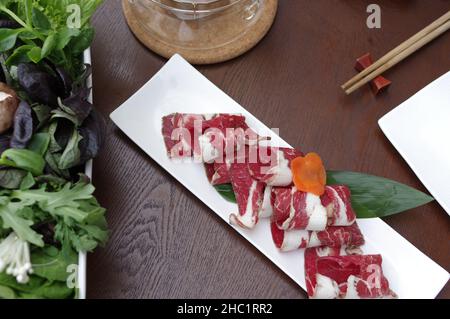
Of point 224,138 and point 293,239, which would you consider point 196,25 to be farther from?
point 293,239

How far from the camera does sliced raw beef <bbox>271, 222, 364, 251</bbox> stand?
1181 mm

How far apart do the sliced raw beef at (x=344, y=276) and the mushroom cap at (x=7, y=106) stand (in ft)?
2.25

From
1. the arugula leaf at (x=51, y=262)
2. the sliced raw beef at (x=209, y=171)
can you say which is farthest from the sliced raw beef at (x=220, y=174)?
the arugula leaf at (x=51, y=262)

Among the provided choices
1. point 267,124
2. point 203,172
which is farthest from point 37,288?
point 267,124

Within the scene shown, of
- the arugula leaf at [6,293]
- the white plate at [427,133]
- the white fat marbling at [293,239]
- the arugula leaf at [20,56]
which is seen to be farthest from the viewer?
the white plate at [427,133]

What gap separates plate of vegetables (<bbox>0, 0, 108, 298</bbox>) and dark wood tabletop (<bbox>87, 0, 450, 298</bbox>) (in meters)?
0.16

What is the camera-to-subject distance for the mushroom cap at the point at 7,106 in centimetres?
105

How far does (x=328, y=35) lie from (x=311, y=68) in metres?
0.11

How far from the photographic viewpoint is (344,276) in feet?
3.89

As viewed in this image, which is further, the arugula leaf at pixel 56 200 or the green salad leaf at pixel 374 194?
the green salad leaf at pixel 374 194

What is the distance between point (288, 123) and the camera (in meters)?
1.33

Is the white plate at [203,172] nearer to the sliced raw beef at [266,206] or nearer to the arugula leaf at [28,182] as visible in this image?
the sliced raw beef at [266,206]

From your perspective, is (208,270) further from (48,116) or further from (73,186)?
(48,116)

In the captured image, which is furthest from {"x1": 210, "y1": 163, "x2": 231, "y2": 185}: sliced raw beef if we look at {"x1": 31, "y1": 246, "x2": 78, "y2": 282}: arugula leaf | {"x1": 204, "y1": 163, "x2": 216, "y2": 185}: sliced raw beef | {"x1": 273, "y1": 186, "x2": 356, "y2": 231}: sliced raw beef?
{"x1": 31, "y1": 246, "x2": 78, "y2": 282}: arugula leaf
